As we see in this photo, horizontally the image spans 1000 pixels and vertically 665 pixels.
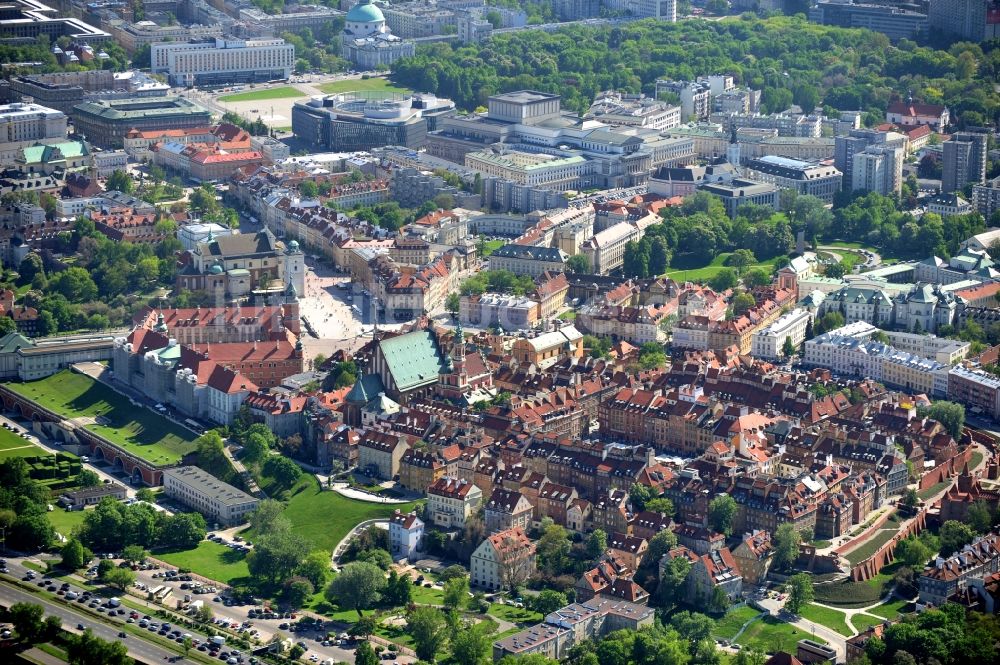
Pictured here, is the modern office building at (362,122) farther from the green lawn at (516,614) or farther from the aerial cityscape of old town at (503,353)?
the green lawn at (516,614)

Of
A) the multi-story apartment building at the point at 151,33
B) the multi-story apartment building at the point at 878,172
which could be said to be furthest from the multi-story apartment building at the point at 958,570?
the multi-story apartment building at the point at 151,33

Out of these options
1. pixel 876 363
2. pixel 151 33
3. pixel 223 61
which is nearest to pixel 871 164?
pixel 876 363

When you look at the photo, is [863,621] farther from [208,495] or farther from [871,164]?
[871,164]

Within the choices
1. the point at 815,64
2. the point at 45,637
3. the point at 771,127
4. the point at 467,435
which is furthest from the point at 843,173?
the point at 45,637

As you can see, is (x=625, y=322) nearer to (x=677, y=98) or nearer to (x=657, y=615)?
(x=657, y=615)

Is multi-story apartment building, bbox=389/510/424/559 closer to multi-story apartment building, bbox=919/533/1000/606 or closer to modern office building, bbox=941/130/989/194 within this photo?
multi-story apartment building, bbox=919/533/1000/606

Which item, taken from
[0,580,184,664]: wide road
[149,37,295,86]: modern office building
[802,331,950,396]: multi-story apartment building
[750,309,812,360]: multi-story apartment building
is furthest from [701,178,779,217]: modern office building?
[0,580,184,664]: wide road
